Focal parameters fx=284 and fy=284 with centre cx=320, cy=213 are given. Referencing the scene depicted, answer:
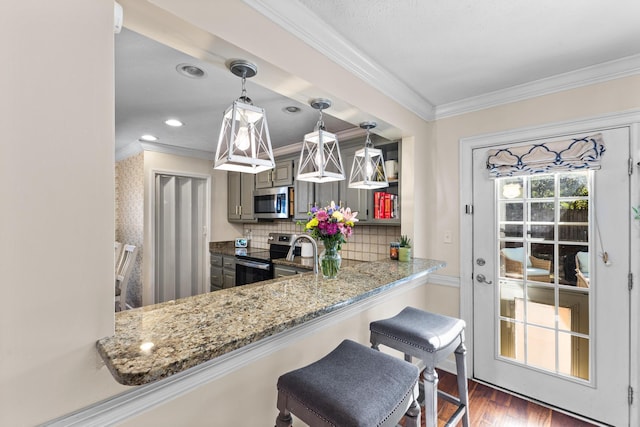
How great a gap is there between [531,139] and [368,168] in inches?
51.1

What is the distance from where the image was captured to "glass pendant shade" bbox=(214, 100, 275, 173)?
4.18 feet

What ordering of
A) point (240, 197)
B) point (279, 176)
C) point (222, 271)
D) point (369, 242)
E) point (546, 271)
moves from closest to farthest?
point (546, 271)
point (369, 242)
point (279, 176)
point (222, 271)
point (240, 197)

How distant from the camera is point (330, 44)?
1.56m

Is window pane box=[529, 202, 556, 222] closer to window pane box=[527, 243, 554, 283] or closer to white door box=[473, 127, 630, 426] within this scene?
white door box=[473, 127, 630, 426]

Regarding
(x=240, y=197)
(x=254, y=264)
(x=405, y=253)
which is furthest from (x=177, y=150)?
(x=405, y=253)

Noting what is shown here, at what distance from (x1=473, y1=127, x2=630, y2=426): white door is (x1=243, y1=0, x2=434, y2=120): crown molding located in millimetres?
935

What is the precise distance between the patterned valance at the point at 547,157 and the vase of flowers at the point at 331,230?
137 centimetres

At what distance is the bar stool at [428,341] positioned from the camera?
140cm

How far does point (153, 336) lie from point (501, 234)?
8.07ft

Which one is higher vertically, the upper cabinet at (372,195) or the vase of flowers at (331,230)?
the upper cabinet at (372,195)

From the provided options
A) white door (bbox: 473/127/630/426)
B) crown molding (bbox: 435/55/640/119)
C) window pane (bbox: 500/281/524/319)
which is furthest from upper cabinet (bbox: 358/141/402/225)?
window pane (bbox: 500/281/524/319)

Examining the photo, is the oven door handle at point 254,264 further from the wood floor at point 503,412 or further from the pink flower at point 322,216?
the wood floor at point 503,412

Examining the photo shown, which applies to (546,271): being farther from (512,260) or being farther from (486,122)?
(486,122)

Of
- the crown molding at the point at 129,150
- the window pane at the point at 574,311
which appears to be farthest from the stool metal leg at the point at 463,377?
the crown molding at the point at 129,150
